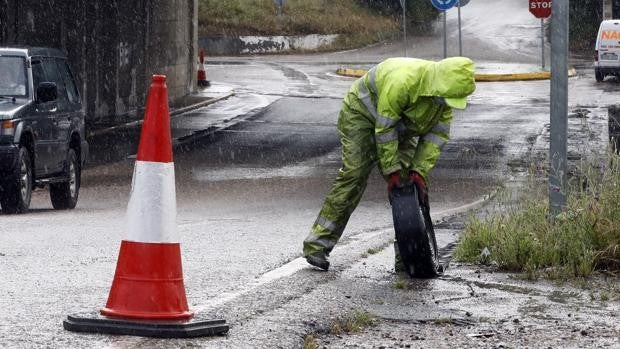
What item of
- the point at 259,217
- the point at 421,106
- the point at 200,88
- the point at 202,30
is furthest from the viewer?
the point at 202,30

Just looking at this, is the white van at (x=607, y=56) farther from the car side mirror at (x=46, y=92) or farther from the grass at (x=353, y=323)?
the grass at (x=353, y=323)

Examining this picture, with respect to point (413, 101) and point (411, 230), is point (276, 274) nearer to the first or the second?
point (411, 230)

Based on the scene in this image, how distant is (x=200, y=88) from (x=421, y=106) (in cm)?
2745

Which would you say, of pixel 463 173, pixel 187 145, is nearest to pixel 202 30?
pixel 187 145

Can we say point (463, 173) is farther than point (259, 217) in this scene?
Yes

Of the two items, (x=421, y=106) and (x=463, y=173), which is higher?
(x=421, y=106)

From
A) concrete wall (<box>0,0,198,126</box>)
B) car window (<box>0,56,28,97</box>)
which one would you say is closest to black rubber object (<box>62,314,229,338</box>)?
car window (<box>0,56,28,97</box>)

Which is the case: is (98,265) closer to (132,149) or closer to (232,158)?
(232,158)

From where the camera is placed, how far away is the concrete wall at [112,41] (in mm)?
25188

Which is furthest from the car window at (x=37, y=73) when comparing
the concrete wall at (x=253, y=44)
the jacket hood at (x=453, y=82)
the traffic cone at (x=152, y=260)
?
the concrete wall at (x=253, y=44)

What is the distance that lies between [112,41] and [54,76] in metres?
13.1

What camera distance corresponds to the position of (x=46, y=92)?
571 inches

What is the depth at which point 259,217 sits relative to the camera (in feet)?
44.9

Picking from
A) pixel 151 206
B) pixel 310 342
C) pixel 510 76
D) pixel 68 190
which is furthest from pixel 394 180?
pixel 510 76
